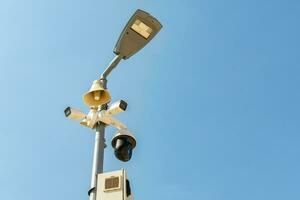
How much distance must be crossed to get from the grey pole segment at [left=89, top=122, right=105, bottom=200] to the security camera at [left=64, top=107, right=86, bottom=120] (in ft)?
0.77

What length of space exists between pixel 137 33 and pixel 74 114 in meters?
1.44

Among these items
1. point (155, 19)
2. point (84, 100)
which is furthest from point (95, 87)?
point (155, 19)

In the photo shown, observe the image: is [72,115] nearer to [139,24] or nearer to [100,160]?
[100,160]

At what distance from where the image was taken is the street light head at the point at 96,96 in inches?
224

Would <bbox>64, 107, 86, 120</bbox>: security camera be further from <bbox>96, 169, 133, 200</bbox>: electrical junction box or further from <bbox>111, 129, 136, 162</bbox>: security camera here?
<bbox>96, 169, 133, 200</bbox>: electrical junction box

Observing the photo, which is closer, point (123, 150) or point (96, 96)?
point (123, 150)

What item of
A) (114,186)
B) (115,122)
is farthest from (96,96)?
(114,186)

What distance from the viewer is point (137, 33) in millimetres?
6164

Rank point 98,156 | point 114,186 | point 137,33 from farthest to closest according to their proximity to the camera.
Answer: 1. point 137,33
2. point 98,156
3. point 114,186

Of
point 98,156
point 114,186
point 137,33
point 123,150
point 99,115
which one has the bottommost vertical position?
point 114,186

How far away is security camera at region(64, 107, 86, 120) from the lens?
18.0 ft

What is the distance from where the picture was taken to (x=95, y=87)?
573 cm

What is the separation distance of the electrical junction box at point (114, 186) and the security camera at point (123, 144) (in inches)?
24.4

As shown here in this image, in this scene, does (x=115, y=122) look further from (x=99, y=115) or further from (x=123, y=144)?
(x=123, y=144)
